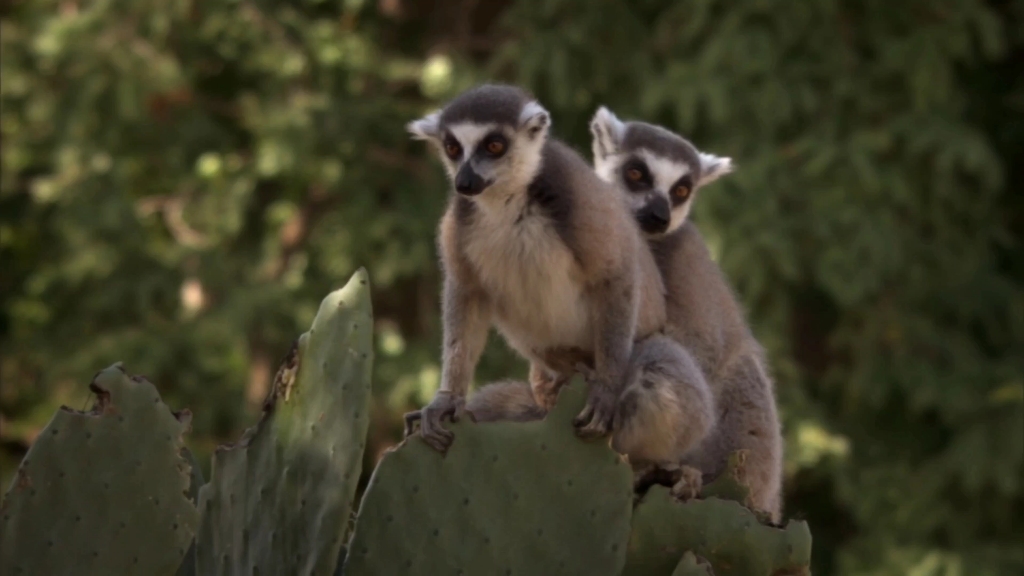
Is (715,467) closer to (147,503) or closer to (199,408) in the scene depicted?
(147,503)

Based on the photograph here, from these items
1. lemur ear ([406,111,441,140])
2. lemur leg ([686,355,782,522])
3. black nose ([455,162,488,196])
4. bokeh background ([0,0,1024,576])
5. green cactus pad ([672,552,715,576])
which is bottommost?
bokeh background ([0,0,1024,576])

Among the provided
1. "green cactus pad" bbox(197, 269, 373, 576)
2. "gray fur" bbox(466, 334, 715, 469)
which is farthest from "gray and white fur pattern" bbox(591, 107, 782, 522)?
"green cactus pad" bbox(197, 269, 373, 576)

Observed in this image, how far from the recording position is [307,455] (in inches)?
121

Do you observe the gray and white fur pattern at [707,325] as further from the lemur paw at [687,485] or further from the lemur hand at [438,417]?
the lemur hand at [438,417]

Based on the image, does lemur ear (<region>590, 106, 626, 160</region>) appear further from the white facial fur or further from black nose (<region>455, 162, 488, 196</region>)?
black nose (<region>455, 162, 488, 196</region>)

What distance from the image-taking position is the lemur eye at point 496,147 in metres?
3.89

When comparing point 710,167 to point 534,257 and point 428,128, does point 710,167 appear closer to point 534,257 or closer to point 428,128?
point 428,128

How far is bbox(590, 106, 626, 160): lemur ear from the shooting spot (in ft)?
16.8

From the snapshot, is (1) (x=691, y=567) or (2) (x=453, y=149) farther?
(2) (x=453, y=149)

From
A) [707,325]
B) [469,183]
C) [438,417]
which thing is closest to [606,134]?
→ [707,325]

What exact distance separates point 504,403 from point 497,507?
1.05 metres

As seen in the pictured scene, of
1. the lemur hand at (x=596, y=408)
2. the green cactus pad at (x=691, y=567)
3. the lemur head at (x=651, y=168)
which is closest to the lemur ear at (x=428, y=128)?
the lemur head at (x=651, y=168)

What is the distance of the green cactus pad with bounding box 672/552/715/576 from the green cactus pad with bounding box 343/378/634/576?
140mm

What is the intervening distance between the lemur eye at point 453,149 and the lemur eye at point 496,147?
0.14 metres
